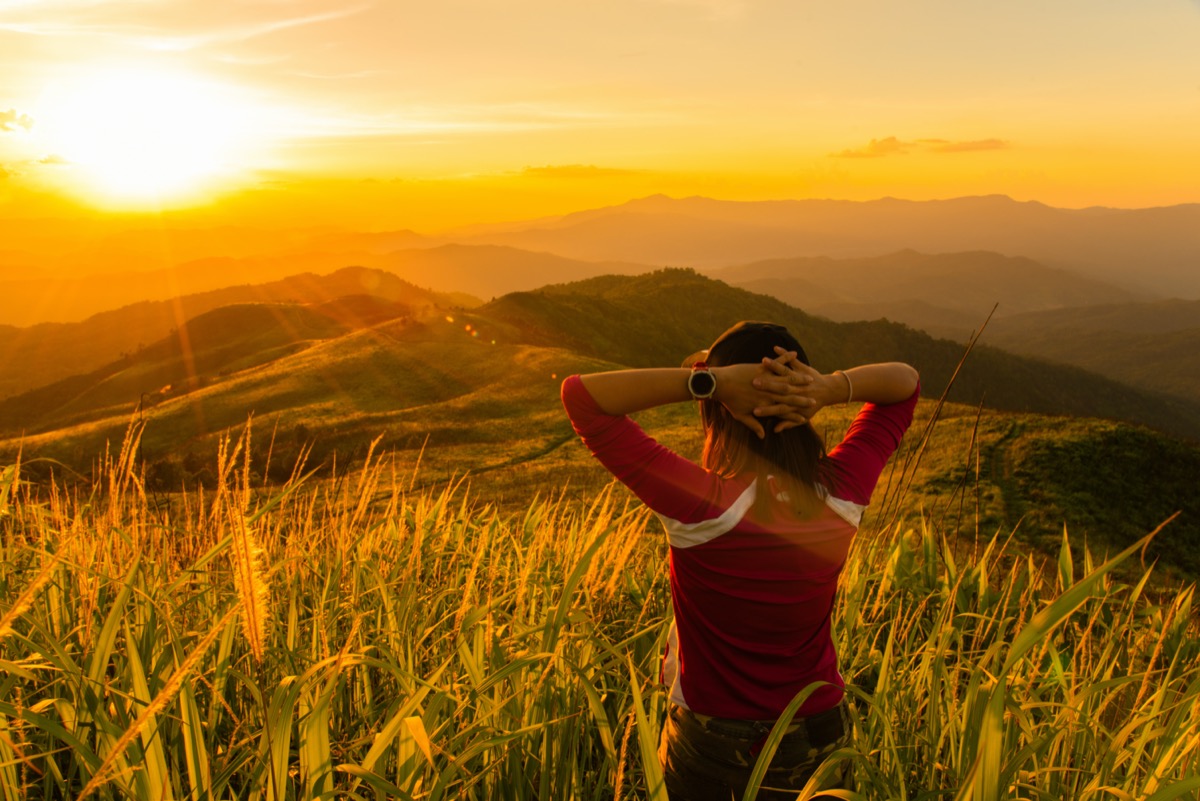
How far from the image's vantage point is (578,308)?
75.2 m

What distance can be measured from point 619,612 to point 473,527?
193cm

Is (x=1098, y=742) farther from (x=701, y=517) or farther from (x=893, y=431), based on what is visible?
(x=701, y=517)

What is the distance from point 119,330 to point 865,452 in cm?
17718

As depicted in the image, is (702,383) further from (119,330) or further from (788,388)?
(119,330)

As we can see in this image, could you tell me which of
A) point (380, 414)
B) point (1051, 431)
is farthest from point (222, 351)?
point (1051, 431)

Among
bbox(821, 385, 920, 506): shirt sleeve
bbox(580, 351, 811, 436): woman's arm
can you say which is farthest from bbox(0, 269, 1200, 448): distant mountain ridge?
bbox(580, 351, 811, 436): woman's arm

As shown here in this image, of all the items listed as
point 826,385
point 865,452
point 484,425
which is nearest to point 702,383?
point 826,385

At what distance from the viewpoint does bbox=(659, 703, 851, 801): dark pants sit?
231 centimetres

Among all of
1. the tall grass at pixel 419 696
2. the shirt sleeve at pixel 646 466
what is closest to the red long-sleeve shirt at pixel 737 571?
the shirt sleeve at pixel 646 466

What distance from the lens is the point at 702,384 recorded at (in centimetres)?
227

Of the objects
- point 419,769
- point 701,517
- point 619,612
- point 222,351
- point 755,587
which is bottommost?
point 222,351

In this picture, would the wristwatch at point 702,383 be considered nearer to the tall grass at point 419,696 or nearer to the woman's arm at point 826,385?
the woman's arm at point 826,385

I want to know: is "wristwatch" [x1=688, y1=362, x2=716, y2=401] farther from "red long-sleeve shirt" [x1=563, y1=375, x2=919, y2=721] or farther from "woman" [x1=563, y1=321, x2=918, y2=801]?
"red long-sleeve shirt" [x1=563, y1=375, x2=919, y2=721]

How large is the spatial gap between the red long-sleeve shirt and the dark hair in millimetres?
42
